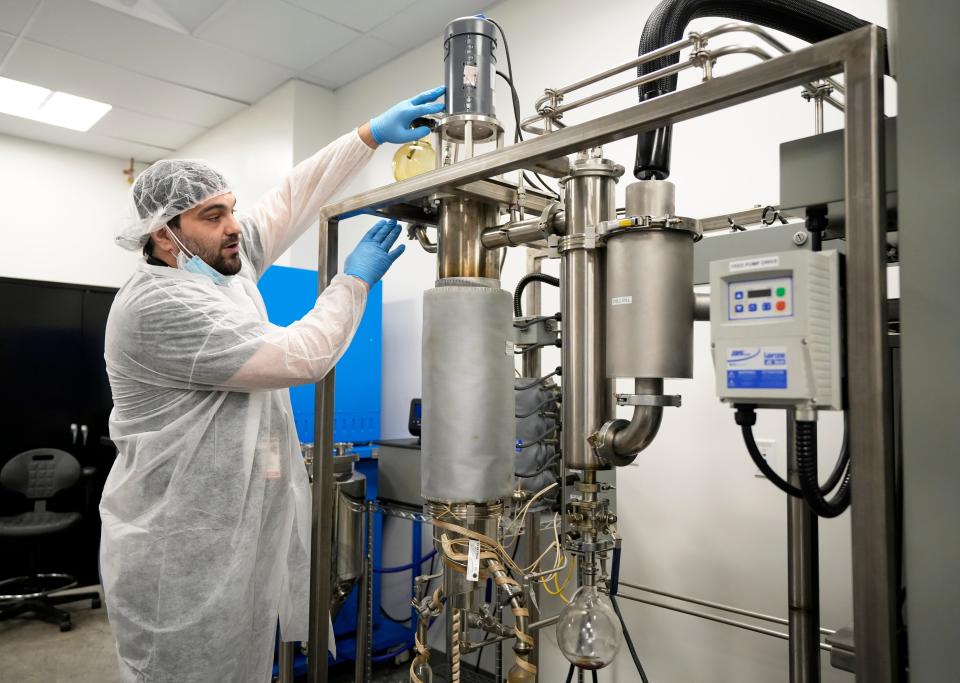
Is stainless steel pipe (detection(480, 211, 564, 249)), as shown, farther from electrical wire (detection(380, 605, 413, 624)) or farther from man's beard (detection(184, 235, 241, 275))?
electrical wire (detection(380, 605, 413, 624))

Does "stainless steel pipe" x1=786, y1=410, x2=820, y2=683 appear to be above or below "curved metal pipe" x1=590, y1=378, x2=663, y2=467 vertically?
below

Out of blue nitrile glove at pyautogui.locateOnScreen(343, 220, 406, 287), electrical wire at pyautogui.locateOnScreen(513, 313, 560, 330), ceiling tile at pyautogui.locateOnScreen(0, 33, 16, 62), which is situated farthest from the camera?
ceiling tile at pyautogui.locateOnScreen(0, 33, 16, 62)

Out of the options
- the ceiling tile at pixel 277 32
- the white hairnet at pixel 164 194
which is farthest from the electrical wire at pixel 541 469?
the ceiling tile at pixel 277 32

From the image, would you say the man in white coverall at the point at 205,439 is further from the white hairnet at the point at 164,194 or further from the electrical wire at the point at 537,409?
the electrical wire at the point at 537,409

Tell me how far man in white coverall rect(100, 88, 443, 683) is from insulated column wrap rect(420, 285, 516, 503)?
→ 393 millimetres

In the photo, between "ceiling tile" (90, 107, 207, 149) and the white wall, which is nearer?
"ceiling tile" (90, 107, 207, 149)

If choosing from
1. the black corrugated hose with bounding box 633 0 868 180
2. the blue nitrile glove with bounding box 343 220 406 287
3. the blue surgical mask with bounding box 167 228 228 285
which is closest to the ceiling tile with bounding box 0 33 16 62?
the blue surgical mask with bounding box 167 228 228 285

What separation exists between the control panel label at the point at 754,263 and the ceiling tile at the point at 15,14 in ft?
9.95

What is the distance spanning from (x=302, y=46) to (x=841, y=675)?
9.89ft

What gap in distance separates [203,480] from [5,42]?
2761mm

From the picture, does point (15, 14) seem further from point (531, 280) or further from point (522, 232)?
point (522, 232)

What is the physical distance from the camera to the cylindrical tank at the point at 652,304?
33.9 inches

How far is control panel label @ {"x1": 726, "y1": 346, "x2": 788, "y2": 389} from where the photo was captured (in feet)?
2.24

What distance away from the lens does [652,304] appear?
860mm
